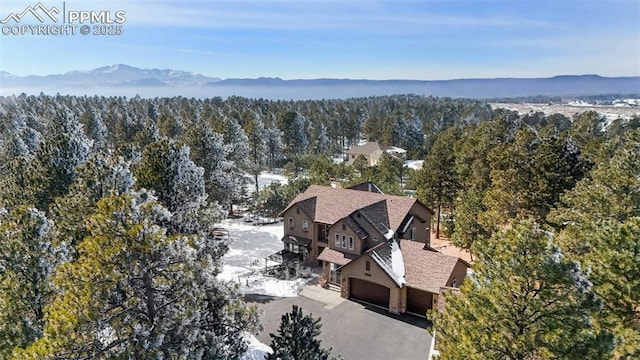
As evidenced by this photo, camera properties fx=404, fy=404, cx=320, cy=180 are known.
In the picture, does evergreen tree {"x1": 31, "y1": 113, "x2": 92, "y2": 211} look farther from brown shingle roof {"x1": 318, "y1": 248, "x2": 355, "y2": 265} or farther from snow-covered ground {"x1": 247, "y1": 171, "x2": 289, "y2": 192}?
snow-covered ground {"x1": 247, "y1": 171, "x2": 289, "y2": 192}

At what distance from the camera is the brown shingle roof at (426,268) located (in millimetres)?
25500

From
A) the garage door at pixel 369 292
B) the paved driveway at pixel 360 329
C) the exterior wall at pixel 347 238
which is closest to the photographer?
the paved driveway at pixel 360 329

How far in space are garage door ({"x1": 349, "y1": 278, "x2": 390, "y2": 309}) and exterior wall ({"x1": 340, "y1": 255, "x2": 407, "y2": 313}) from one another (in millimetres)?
438

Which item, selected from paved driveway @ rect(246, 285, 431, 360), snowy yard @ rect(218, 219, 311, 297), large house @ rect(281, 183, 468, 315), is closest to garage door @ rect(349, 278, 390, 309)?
large house @ rect(281, 183, 468, 315)

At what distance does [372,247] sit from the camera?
30.4 meters

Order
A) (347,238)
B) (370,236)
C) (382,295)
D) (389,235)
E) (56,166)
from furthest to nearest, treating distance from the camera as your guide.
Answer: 1. (347,238)
2. (370,236)
3. (389,235)
4. (382,295)
5. (56,166)

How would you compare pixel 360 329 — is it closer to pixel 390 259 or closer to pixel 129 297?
pixel 390 259

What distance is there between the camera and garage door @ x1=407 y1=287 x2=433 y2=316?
85.8 feet

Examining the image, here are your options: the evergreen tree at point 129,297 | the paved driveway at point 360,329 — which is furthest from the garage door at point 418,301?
the evergreen tree at point 129,297

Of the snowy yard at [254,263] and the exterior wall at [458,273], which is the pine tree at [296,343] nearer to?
the snowy yard at [254,263]

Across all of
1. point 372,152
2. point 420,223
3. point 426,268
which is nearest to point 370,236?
point 426,268

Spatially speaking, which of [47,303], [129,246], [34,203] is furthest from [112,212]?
[34,203]

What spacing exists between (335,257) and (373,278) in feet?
13.5

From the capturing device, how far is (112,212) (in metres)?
9.97
